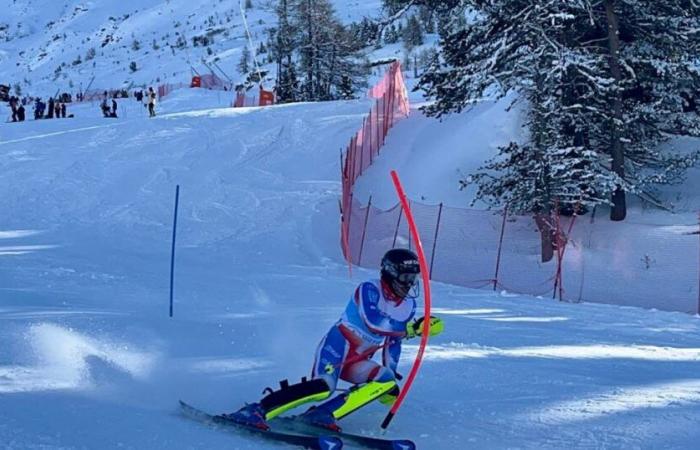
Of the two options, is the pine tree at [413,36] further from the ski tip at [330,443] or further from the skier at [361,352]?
the ski tip at [330,443]

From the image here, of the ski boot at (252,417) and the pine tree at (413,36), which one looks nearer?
the ski boot at (252,417)

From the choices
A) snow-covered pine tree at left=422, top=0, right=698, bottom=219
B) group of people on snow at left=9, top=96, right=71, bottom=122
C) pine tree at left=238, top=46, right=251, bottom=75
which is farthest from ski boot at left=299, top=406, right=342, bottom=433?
pine tree at left=238, top=46, right=251, bottom=75

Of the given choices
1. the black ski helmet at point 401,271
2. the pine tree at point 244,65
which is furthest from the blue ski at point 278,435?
the pine tree at point 244,65

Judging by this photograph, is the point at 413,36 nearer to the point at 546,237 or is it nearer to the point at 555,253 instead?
the point at 555,253

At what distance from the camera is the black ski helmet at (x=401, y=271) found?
223 inches

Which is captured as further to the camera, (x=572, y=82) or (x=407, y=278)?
(x=572, y=82)

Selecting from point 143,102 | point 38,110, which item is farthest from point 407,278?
point 143,102

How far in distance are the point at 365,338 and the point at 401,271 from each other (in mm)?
631

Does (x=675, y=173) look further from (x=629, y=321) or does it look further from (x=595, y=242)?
(x=629, y=321)

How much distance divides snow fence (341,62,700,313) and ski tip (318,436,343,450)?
10.1 metres

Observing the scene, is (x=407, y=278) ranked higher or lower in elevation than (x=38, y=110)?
lower

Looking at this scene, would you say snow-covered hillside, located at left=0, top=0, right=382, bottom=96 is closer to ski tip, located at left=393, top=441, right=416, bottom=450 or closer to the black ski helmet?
the black ski helmet

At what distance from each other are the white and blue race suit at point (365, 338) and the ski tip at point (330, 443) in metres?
0.64

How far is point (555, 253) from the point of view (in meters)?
17.5
